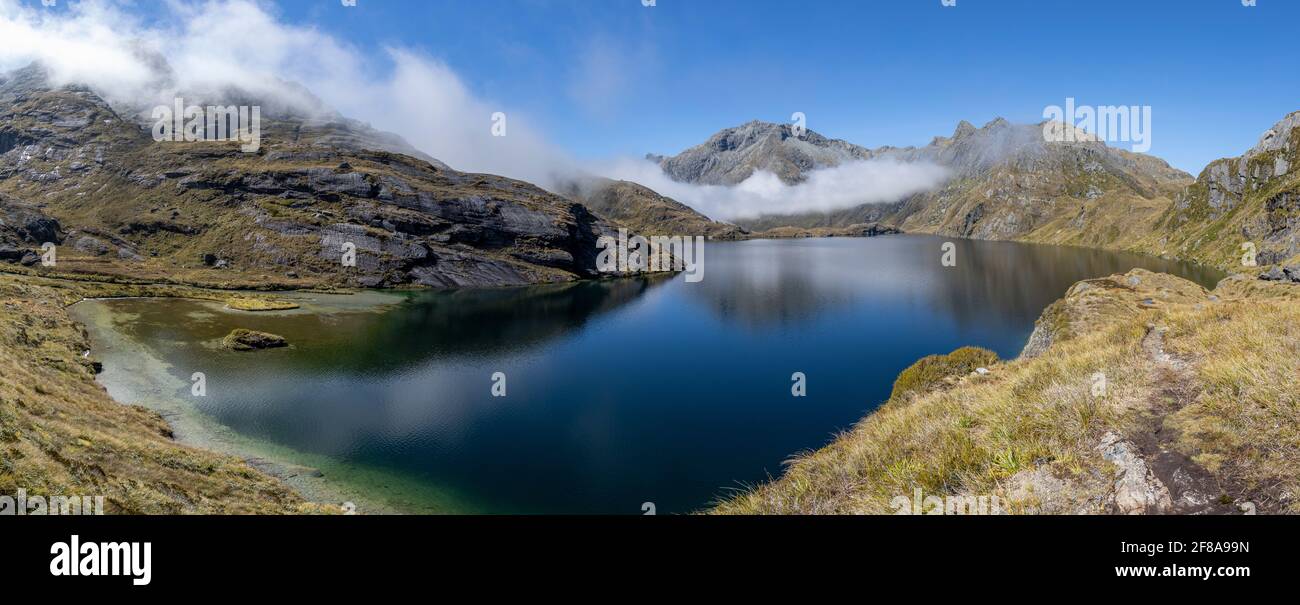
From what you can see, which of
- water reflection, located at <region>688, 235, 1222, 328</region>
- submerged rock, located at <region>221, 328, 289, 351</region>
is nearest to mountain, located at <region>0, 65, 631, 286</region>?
water reflection, located at <region>688, 235, 1222, 328</region>

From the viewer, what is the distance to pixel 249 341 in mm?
59906

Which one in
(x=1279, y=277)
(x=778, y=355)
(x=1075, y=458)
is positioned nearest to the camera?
(x=1075, y=458)

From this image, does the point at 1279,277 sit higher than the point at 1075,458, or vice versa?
the point at 1279,277

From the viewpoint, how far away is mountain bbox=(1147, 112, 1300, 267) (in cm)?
12369

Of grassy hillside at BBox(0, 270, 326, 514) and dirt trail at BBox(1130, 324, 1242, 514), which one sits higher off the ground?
dirt trail at BBox(1130, 324, 1242, 514)

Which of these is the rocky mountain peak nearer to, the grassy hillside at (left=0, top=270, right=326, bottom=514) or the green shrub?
the green shrub

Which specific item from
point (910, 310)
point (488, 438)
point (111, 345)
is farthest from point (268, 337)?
point (910, 310)

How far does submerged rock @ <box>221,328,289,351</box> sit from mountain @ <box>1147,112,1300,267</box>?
196843 mm

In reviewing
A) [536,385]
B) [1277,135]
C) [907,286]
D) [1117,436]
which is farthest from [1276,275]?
[1277,135]

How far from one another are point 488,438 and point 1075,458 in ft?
119

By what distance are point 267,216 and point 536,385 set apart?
464ft
